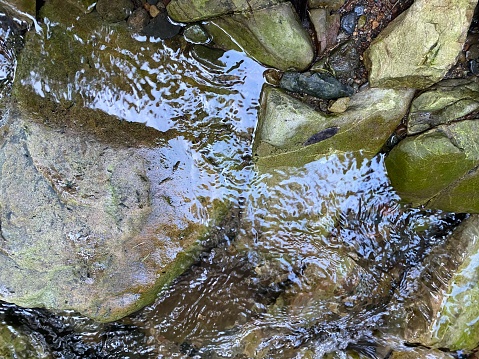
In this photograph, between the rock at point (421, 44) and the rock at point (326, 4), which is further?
the rock at point (326, 4)

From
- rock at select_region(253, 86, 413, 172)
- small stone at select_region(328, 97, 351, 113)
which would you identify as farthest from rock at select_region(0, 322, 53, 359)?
small stone at select_region(328, 97, 351, 113)

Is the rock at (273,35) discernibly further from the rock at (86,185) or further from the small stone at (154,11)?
the rock at (86,185)

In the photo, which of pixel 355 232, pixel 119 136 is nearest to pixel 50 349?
pixel 119 136

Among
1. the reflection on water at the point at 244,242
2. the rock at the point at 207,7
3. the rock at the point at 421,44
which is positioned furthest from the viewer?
the reflection on water at the point at 244,242

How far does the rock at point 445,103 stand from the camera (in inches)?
140

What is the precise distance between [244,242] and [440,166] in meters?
2.11

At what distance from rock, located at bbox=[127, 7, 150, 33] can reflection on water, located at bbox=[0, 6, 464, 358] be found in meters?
0.12

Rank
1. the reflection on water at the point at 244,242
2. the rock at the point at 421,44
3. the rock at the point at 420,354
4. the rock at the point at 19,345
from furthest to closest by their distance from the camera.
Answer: the rock at the point at 420,354 → the rock at the point at 19,345 → the reflection on water at the point at 244,242 → the rock at the point at 421,44

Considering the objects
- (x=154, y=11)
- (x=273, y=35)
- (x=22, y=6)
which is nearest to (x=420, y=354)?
(x=273, y=35)

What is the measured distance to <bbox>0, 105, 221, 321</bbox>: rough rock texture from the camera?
139 inches

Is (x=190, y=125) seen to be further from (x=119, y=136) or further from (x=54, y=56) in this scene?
(x=54, y=56)

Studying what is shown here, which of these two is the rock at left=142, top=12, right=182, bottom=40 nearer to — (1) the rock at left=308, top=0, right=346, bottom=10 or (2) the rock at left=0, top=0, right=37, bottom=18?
(2) the rock at left=0, top=0, right=37, bottom=18

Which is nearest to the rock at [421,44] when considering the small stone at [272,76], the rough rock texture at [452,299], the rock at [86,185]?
the small stone at [272,76]

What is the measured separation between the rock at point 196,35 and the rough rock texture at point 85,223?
1.23m
